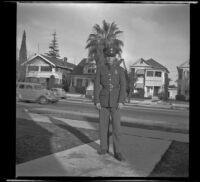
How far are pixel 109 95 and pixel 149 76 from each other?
1610 inches

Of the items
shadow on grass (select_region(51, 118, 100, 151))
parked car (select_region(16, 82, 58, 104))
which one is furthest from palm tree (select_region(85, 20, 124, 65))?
shadow on grass (select_region(51, 118, 100, 151))

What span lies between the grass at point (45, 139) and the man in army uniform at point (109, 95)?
3.06 ft

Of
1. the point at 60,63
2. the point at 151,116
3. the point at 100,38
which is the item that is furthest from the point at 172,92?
the point at 151,116

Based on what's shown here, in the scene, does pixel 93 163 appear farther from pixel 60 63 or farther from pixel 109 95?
pixel 60 63

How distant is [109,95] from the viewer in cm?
512

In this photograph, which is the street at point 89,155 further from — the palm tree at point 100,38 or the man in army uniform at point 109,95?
the palm tree at point 100,38

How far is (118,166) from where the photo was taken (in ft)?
14.8

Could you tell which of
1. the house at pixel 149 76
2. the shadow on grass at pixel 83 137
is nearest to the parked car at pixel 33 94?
the shadow on grass at pixel 83 137

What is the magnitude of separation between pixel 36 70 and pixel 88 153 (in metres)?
42.8

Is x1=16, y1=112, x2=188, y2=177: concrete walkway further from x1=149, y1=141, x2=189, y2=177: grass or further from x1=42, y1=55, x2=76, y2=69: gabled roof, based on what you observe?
x1=42, y1=55, x2=76, y2=69: gabled roof
